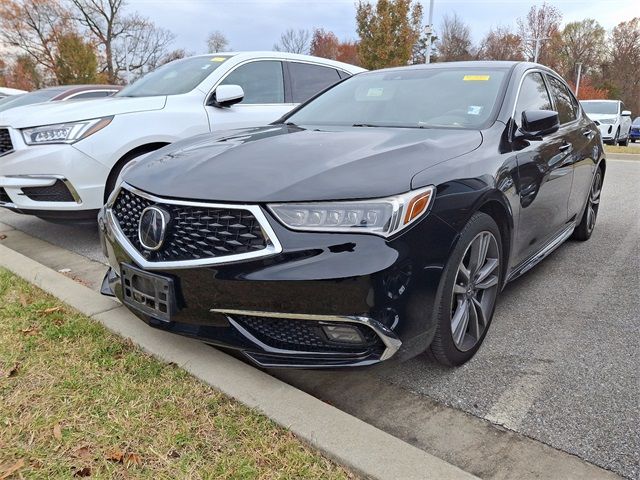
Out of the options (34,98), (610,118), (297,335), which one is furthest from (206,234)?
(610,118)

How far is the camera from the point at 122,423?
75.2 inches

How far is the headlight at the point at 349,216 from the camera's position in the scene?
6.10ft

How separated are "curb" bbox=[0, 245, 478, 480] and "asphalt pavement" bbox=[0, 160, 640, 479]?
0.23m

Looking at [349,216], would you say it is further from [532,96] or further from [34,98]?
[34,98]

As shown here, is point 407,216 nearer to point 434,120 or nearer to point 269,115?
point 434,120

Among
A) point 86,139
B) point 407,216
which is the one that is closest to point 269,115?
point 86,139

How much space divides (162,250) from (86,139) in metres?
2.37

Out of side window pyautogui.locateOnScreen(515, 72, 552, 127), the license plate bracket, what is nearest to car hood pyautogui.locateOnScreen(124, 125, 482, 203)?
the license plate bracket

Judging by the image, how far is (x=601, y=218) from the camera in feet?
19.3

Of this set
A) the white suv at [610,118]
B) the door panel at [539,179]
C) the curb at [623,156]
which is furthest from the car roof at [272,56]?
the white suv at [610,118]

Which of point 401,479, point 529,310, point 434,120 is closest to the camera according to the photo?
point 401,479

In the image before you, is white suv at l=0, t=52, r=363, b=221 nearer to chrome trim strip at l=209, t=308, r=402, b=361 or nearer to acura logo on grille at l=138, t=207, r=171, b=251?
acura logo on grille at l=138, t=207, r=171, b=251

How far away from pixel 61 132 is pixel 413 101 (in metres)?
2.70

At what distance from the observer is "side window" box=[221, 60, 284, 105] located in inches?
197
